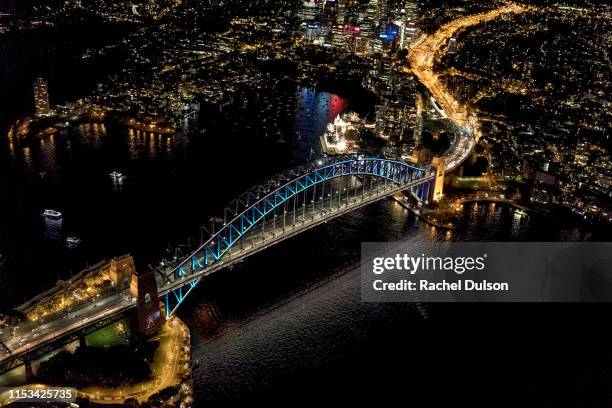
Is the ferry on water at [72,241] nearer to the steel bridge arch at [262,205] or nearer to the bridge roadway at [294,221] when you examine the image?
the steel bridge arch at [262,205]

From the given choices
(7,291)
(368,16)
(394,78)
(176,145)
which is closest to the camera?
(7,291)

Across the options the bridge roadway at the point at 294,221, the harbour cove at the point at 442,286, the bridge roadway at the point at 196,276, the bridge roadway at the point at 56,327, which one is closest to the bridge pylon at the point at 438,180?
the bridge roadway at the point at 294,221

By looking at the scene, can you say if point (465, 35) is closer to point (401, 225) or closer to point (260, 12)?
point (260, 12)

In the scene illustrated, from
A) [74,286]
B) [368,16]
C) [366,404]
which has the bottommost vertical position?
[366,404]

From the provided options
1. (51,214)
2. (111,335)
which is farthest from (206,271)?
(51,214)

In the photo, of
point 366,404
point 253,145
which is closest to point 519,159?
point 253,145

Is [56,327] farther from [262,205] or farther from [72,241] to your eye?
[262,205]
